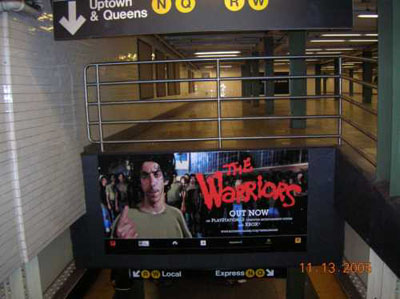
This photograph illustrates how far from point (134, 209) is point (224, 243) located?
0.97m

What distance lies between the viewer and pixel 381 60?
2.91 meters

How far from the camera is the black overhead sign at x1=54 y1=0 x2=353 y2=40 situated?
330cm

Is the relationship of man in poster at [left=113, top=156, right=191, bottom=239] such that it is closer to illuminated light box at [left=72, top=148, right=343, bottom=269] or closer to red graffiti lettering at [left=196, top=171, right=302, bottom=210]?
illuminated light box at [left=72, top=148, right=343, bottom=269]

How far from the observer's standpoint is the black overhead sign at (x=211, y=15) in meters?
3.30

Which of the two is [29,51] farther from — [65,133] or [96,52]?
[96,52]

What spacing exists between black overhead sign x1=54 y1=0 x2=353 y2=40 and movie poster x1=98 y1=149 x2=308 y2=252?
125 cm

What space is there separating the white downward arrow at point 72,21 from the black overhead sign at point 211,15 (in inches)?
2.3

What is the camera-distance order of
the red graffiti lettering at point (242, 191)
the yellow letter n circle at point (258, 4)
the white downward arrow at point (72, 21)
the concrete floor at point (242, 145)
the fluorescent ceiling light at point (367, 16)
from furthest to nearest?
the fluorescent ceiling light at point (367, 16)
the concrete floor at point (242, 145)
the red graffiti lettering at point (242, 191)
the white downward arrow at point (72, 21)
the yellow letter n circle at point (258, 4)

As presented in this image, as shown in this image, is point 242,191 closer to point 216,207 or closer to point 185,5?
point 216,207

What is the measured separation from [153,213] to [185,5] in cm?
201

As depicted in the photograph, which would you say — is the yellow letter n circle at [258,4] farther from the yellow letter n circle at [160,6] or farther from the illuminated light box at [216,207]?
the illuminated light box at [216,207]

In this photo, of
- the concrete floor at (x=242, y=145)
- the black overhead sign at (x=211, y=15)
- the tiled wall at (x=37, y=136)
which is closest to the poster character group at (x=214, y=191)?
the concrete floor at (x=242, y=145)

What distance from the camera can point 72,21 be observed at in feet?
11.2

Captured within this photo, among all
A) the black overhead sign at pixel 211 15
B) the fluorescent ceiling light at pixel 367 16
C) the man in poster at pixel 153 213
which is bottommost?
the man in poster at pixel 153 213
